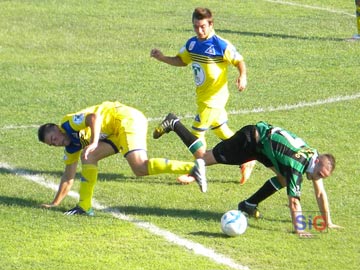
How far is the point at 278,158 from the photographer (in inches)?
437

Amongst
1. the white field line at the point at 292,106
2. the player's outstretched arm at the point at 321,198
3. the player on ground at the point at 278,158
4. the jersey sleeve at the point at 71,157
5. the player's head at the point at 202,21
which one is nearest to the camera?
the player on ground at the point at 278,158

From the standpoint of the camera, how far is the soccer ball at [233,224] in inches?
426

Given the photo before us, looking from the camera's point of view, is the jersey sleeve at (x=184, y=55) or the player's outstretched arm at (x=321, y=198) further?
the jersey sleeve at (x=184, y=55)

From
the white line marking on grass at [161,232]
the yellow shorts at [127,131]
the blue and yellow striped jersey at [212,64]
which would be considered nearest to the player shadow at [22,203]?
the white line marking on grass at [161,232]

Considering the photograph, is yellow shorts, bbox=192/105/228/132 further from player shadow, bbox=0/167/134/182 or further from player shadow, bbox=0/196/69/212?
player shadow, bbox=0/196/69/212

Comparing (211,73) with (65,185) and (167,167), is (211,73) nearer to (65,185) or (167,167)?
(167,167)

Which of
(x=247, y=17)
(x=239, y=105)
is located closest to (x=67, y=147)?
(x=239, y=105)

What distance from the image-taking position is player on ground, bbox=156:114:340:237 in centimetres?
1090

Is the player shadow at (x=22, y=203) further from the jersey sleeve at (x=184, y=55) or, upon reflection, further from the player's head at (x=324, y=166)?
the player's head at (x=324, y=166)

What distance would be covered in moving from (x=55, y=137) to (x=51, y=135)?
0.18 feet

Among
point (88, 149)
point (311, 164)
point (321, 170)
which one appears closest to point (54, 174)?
point (88, 149)

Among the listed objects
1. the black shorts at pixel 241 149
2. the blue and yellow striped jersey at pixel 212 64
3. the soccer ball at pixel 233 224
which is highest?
the blue and yellow striped jersey at pixel 212 64

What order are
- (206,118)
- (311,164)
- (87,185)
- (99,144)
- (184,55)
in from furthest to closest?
(184,55), (206,118), (99,144), (87,185), (311,164)

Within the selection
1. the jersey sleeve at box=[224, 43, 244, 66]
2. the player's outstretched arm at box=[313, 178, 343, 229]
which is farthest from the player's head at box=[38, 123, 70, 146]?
the player's outstretched arm at box=[313, 178, 343, 229]
